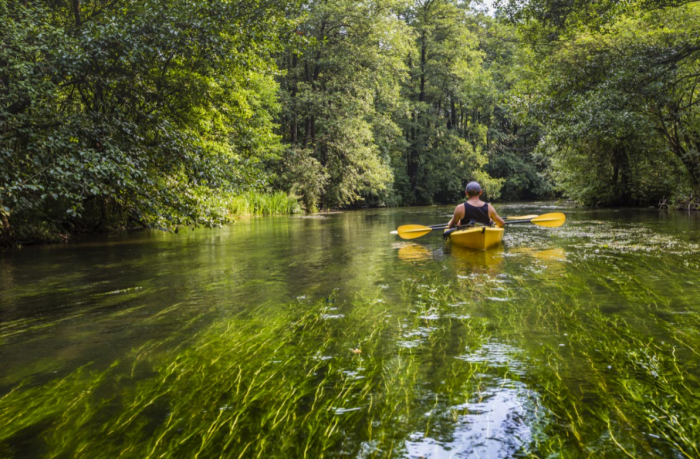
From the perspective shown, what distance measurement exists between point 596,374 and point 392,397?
121 centimetres

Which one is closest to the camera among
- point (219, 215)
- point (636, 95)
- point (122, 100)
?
point (122, 100)

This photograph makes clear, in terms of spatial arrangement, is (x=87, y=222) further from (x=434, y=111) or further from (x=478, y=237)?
(x=434, y=111)

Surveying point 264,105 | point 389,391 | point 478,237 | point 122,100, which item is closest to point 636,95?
point 478,237

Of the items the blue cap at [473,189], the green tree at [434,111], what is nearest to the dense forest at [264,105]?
the green tree at [434,111]

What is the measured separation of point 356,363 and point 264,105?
23.5 m

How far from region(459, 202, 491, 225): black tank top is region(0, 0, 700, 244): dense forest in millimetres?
4363

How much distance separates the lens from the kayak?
827 cm

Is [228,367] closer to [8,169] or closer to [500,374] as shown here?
[500,374]

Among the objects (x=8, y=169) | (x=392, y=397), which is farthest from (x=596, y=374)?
(x=8, y=169)

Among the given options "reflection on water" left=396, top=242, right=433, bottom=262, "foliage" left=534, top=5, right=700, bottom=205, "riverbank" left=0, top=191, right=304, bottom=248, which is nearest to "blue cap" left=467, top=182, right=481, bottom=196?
"reflection on water" left=396, top=242, right=433, bottom=262

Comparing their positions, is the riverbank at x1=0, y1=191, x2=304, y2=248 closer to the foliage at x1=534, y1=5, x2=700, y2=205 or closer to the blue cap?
the blue cap

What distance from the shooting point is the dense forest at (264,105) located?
26.1 ft

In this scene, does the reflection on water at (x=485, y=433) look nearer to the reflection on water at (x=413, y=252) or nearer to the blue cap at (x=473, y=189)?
the reflection on water at (x=413, y=252)

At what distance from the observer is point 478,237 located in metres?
8.42
